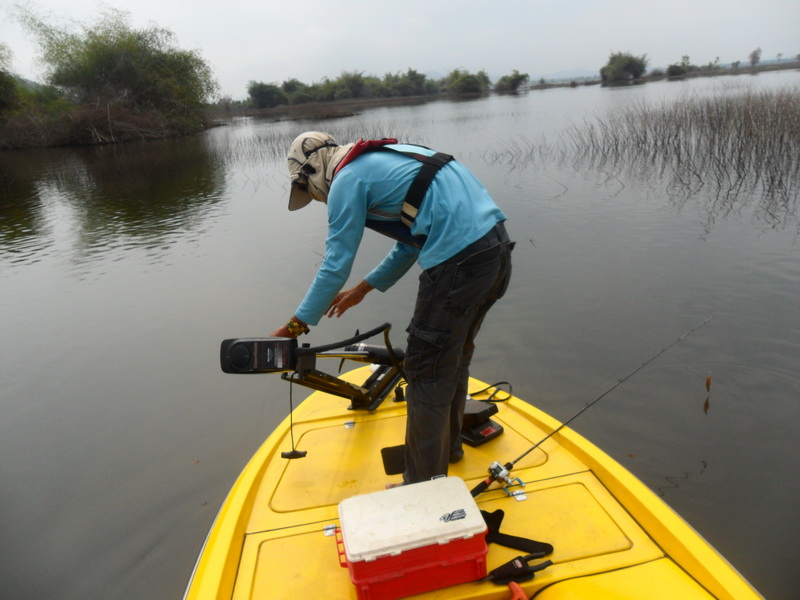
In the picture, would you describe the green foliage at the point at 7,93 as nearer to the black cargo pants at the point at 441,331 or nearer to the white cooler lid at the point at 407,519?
the black cargo pants at the point at 441,331

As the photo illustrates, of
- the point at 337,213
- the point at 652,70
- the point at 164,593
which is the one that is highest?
the point at 652,70

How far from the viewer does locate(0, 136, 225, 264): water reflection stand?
11.0m

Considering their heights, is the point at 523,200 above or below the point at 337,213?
below

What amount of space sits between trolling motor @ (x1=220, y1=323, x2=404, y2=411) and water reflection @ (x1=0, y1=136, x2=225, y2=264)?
8.39m

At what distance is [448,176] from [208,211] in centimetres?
1183

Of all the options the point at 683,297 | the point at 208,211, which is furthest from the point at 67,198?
the point at 683,297

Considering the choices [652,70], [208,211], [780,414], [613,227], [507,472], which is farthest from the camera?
[652,70]

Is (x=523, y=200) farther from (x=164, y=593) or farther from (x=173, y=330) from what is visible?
Result: (x=164, y=593)

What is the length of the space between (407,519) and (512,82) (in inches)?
3371

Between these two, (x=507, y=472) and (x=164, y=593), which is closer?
(x=507, y=472)

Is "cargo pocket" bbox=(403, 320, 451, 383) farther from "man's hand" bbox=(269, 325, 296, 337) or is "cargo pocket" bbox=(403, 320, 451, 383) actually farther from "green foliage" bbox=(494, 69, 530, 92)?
"green foliage" bbox=(494, 69, 530, 92)

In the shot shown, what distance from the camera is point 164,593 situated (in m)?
3.17

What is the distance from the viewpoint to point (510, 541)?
2.21m

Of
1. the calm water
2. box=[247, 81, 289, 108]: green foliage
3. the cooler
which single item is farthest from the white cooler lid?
box=[247, 81, 289, 108]: green foliage
